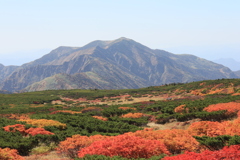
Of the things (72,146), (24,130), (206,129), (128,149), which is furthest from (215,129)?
(24,130)

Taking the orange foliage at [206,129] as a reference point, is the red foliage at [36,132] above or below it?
below

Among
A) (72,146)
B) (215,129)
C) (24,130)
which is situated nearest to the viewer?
(72,146)

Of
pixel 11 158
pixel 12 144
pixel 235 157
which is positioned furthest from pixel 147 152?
pixel 12 144

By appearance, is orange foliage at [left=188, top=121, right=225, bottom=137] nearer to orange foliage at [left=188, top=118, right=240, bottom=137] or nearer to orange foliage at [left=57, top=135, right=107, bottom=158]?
orange foliage at [left=188, top=118, right=240, bottom=137]

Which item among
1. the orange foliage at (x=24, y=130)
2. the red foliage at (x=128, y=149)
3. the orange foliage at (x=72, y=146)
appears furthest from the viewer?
the orange foliage at (x=24, y=130)

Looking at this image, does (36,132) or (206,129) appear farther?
(36,132)

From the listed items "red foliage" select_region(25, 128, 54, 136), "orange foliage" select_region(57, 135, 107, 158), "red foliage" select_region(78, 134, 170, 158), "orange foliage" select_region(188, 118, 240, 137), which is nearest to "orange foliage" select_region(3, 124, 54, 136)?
"red foliage" select_region(25, 128, 54, 136)

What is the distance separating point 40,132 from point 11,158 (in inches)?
253

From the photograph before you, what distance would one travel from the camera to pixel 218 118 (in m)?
22.7

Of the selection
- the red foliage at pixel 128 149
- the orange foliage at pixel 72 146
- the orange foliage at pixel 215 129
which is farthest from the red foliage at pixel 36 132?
the orange foliage at pixel 215 129

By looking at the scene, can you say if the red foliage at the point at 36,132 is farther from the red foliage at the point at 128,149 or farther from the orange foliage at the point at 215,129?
the orange foliage at the point at 215,129

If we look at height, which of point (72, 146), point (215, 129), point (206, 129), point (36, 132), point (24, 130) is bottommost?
point (24, 130)

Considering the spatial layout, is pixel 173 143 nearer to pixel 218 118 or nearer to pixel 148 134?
pixel 148 134

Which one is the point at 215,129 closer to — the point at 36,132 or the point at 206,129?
the point at 206,129
